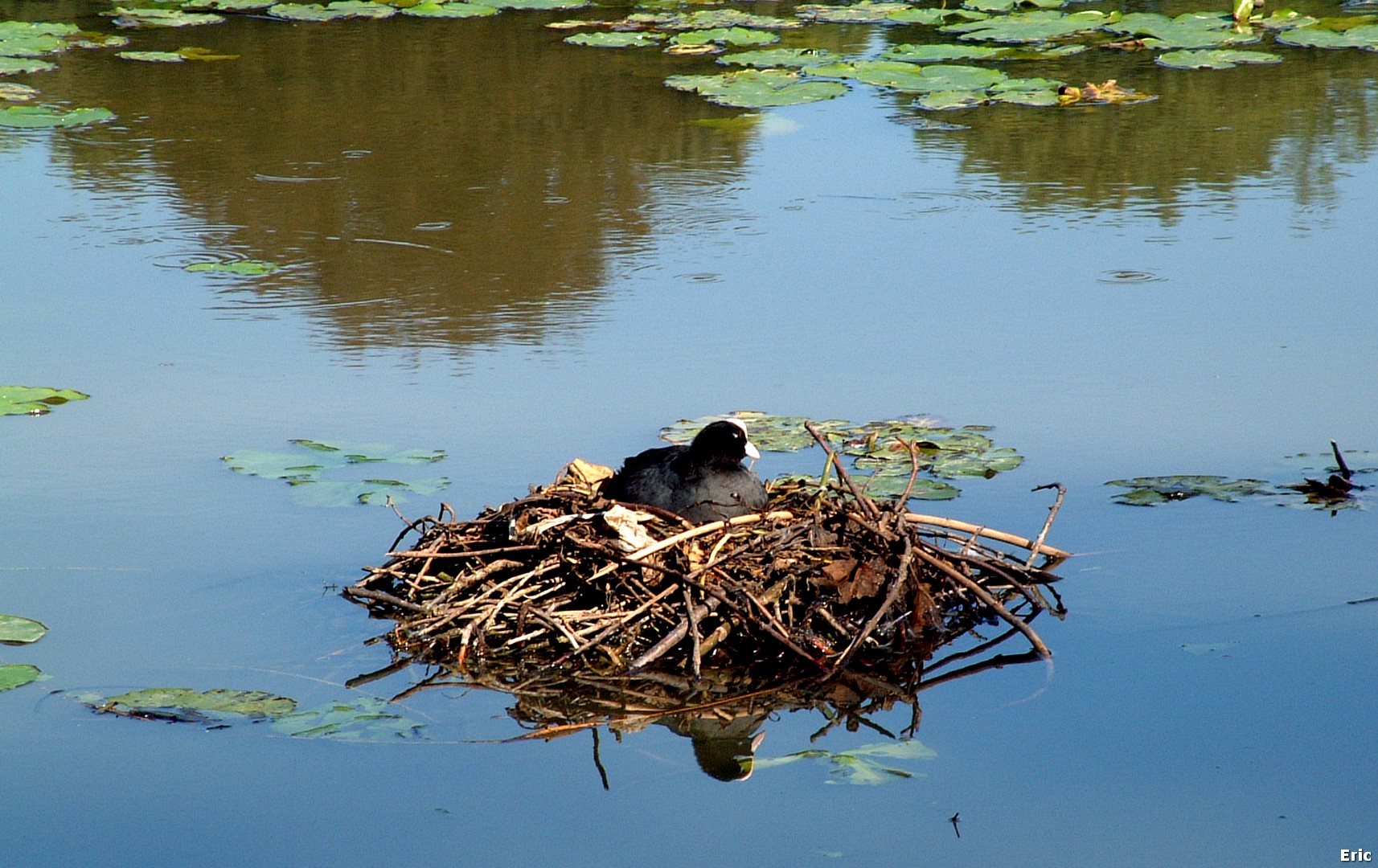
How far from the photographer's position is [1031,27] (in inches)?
Answer: 587

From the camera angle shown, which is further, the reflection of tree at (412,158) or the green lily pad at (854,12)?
the green lily pad at (854,12)

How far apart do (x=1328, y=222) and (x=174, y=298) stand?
244 inches

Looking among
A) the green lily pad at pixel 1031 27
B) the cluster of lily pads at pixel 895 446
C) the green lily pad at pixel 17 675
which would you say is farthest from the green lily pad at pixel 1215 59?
the green lily pad at pixel 17 675

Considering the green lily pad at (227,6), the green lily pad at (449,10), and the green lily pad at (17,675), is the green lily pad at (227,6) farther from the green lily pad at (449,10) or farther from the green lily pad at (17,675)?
the green lily pad at (17,675)

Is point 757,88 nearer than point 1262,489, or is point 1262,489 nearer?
point 1262,489

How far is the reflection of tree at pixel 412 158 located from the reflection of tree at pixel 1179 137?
195cm

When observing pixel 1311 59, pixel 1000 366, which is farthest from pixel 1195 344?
pixel 1311 59

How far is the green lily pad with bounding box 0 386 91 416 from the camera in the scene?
7016 millimetres

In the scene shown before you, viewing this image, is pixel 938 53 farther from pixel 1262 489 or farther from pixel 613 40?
pixel 1262 489

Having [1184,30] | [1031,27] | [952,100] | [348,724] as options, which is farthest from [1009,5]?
[348,724]

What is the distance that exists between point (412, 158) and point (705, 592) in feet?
23.1

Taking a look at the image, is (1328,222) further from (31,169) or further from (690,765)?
(31,169)

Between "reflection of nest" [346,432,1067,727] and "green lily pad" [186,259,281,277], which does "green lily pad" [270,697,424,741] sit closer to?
"reflection of nest" [346,432,1067,727]

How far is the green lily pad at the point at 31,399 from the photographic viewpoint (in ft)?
23.0
